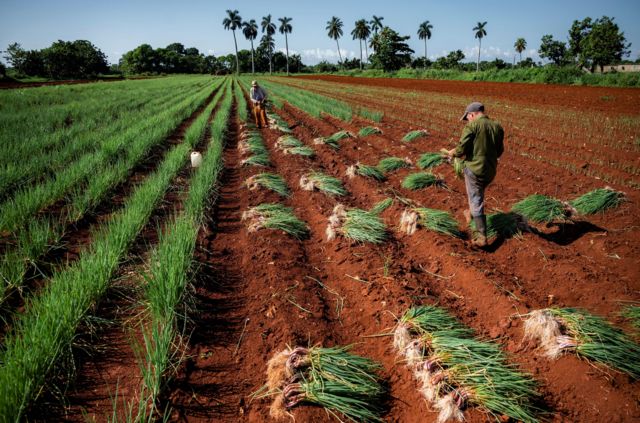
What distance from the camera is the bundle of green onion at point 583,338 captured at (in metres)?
2.21

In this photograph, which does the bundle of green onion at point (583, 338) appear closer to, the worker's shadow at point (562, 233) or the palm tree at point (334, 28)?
the worker's shadow at point (562, 233)

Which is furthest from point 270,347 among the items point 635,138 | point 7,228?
point 635,138

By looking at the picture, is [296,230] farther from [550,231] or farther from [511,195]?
[511,195]

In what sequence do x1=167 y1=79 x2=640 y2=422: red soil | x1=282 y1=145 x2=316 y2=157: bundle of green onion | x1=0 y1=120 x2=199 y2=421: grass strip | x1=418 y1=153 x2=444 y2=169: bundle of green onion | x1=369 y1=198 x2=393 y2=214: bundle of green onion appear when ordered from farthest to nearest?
x1=282 y1=145 x2=316 y2=157: bundle of green onion
x1=418 y1=153 x2=444 y2=169: bundle of green onion
x1=369 y1=198 x2=393 y2=214: bundle of green onion
x1=167 y1=79 x2=640 y2=422: red soil
x1=0 y1=120 x2=199 y2=421: grass strip

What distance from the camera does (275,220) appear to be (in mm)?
4328

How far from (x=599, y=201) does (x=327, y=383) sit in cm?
461

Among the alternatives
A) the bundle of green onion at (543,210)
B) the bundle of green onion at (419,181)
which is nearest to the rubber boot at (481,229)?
the bundle of green onion at (543,210)

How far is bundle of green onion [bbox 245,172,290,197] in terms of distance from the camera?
18.5 feet

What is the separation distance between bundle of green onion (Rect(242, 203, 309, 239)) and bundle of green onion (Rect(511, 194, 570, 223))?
2.88 m

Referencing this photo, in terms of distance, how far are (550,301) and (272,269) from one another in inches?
102

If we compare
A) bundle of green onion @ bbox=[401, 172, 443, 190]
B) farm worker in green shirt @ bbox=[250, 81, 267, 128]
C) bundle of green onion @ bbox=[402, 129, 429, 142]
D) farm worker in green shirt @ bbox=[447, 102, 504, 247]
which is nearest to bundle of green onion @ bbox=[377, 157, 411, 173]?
bundle of green onion @ bbox=[401, 172, 443, 190]

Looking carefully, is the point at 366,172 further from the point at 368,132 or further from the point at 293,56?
the point at 293,56

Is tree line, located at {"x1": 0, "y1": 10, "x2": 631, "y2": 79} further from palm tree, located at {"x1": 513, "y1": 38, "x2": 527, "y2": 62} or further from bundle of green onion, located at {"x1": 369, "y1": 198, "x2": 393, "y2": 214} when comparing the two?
bundle of green onion, located at {"x1": 369, "y1": 198, "x2": 393, "y2": 214}

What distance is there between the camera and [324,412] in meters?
2.04
